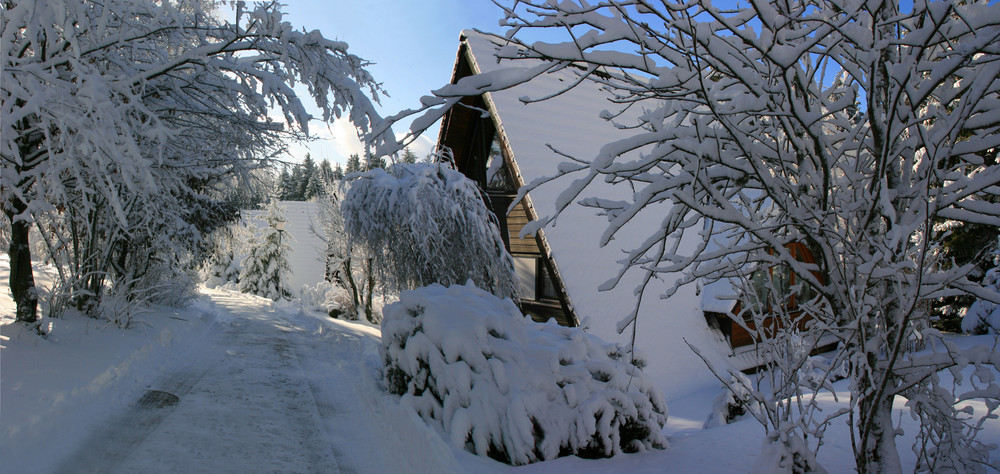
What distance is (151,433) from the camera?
5121mm

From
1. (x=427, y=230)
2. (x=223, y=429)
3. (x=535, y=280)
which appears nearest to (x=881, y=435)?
(x=223, y=429)

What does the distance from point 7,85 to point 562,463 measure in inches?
227

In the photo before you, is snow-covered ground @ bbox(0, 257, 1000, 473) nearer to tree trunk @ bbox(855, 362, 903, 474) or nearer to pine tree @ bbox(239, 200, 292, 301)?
tree trunk @ bbox(855, 362, 903, 474)

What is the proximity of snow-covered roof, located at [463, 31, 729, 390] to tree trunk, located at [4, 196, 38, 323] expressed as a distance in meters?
7.56

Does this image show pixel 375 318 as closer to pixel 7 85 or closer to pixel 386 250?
pixel 386 250

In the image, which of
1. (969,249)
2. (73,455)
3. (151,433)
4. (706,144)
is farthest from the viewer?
(969,249)

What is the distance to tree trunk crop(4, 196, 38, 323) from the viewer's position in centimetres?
706

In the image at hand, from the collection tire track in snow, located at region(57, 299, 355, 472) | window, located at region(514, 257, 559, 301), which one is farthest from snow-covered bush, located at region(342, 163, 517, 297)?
tire track in snow, located at region(57, 299, 355, 472)

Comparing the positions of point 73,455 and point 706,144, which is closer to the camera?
point 706,144

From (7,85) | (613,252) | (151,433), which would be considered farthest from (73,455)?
(613,252)

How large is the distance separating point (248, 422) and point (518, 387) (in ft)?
9.42

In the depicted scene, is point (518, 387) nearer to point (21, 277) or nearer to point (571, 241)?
point (21, 277)

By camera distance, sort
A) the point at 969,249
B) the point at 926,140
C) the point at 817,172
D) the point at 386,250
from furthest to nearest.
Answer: the point at 969,249, the point at 386,250, the point at 817,172, the point at 926,140

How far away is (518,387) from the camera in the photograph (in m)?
5.11
